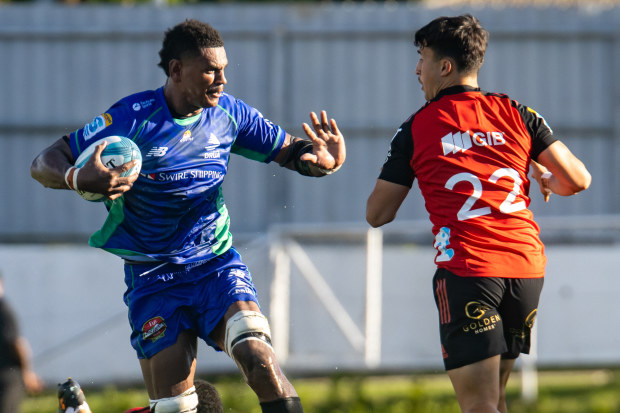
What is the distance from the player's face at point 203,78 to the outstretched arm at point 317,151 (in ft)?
1.81

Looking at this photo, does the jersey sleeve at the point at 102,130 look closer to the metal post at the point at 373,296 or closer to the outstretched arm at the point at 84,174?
the outstretched arm at the point at 84,174

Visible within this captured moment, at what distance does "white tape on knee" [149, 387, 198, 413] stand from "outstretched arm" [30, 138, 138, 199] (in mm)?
1202

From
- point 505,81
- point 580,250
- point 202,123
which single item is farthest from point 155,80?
point 202,123

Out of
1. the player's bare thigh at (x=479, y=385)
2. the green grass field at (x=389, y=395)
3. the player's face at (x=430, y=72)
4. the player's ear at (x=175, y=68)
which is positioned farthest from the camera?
the green grass field at (x=389, y=395)

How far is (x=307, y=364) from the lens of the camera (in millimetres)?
9633

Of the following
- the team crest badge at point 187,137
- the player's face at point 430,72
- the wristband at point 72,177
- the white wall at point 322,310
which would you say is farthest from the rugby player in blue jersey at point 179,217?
the white wall at point 322,310

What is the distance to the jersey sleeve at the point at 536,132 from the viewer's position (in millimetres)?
4512

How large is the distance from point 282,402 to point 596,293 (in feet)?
19.4

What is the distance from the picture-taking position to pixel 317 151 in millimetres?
5152

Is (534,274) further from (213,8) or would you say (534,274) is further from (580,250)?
(213,8)

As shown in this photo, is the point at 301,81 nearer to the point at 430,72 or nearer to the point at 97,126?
the point at 97,126

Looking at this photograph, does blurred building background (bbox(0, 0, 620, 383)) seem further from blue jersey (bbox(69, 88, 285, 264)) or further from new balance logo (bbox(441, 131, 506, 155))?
new balance logo (bbox(441, 131, 506, 155))

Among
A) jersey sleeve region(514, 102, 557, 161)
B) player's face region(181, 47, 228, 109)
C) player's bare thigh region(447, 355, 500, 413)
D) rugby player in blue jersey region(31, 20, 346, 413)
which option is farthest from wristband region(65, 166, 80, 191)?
jersey sleeve region(514, 102, 557, 161)

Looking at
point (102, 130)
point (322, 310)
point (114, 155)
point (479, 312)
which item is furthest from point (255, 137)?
point (322, 310)
